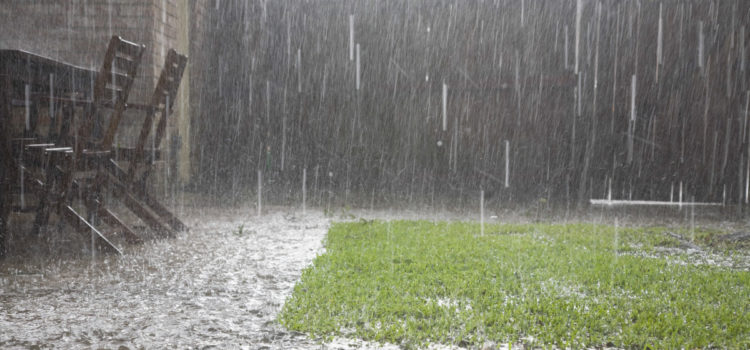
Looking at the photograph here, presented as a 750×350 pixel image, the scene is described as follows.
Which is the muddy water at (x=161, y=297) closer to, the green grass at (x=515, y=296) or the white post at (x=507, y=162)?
the green grass at (x=515, y=296)

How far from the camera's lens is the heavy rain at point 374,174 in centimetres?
273

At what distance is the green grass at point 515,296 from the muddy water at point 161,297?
20 centimetres

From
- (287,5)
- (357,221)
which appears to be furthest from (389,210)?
(287,5)

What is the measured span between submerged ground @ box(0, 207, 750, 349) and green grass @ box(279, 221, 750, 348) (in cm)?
1

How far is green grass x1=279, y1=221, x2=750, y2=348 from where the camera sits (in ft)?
8.09

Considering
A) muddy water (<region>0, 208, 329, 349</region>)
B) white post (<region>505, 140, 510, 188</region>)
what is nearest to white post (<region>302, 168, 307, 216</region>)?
muddy water (<region>0, 208, 329, 349</region>)

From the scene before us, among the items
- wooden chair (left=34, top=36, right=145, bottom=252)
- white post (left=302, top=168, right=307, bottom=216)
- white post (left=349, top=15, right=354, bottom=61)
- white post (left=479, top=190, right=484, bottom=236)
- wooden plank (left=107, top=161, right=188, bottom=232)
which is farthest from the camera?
white post (left=349, top=15, right=354, bottom=61)

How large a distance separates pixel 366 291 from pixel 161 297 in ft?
3.55

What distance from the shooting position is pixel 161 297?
3.00 meters

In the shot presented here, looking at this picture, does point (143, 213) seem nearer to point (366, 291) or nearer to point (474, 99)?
point (366, 291)

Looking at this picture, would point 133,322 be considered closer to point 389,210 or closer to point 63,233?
point 63,233

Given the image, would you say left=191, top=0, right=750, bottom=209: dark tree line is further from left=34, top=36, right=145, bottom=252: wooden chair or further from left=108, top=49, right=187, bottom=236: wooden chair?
left=34, top=36, right=145, bottom=252: wooden chair

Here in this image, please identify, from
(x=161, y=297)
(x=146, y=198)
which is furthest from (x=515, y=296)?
(x=146, y=198)

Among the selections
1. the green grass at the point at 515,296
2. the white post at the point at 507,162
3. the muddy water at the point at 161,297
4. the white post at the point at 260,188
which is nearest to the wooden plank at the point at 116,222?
the muddy water at the point at 161,297
